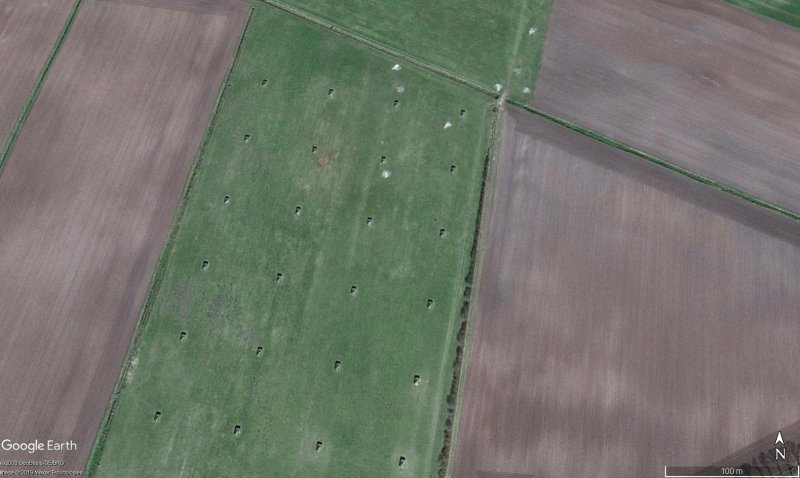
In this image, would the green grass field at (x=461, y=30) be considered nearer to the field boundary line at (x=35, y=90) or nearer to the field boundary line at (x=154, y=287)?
the field boundary line at (x=154, y=287)

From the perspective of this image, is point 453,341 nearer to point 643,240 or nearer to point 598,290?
point 598,290

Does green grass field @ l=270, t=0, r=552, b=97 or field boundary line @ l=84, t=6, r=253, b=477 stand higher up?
green grass field @ l=270, t=0, r=552, b=97

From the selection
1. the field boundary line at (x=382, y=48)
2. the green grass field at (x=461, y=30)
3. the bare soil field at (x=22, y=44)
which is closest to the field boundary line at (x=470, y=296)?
the field boundary line at (x=382, y=48)

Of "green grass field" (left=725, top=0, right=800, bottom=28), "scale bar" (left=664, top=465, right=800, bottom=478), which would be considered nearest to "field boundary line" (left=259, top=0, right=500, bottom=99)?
"green grass field" (left=725, top=0, right=800, bottom=28)

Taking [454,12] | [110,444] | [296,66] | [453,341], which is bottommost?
[110,444]

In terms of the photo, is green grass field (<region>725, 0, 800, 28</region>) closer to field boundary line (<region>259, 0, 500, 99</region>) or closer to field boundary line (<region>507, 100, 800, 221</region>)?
field boundary line (<region>507, 100, 800, 221</region>)

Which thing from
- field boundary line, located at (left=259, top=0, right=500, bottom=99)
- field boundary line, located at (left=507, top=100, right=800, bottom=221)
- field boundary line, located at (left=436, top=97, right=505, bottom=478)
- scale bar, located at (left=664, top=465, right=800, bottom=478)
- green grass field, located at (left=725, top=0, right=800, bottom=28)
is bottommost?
scale bar, located at (left=664, top=465, right=800, bottom=478)

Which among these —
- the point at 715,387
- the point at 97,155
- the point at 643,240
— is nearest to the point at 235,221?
the point at 97,155

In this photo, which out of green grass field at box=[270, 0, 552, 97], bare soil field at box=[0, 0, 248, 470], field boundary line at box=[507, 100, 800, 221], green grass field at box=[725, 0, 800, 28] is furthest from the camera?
green grass field at box=[725, 0, 800, 28]
